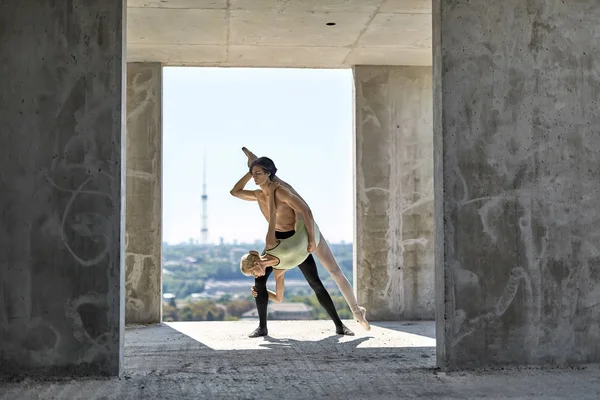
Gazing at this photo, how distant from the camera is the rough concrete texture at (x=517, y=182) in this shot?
5734 mm

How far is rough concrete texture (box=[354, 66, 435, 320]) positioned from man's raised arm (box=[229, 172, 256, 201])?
6.67 ft

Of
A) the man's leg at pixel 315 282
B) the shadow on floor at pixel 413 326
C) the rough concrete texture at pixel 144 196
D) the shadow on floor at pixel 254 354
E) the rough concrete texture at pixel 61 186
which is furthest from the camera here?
the rough concrete texture at pixel 144 196

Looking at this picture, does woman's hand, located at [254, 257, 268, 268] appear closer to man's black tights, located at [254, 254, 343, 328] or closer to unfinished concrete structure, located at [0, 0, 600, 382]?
man's black tights, located at [254, 254, 343, 328]

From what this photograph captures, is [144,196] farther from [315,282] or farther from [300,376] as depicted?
[300,376]

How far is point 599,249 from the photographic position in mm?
5898

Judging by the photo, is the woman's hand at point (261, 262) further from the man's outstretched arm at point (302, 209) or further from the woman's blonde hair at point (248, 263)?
the man's outstretched arm at point (302, 209)

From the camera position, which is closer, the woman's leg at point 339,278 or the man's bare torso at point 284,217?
the man's bare torso at point 284,217

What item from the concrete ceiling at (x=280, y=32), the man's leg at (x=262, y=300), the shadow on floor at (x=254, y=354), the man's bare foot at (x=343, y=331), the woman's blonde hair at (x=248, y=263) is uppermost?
the concrete ceiling at (x=280, y=32)

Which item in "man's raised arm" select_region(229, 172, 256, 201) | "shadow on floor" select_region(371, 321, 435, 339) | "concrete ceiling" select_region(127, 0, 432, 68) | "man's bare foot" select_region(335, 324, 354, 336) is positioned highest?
"concrete ceiling" select_region(127, 0, 432, 68)

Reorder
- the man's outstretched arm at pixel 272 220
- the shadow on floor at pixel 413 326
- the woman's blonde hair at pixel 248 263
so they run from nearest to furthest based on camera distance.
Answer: the woman's blonde hair at pixel 248 263 < the man's outstretched arm at pixel 272 220 < the shadow on floor at pixel 413 326

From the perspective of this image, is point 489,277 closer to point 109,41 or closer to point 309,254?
point 309,254

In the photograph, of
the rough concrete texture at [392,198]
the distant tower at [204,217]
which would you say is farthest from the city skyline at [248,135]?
the rough concrete texture at [392,198]

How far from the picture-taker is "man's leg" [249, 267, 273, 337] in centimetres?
777

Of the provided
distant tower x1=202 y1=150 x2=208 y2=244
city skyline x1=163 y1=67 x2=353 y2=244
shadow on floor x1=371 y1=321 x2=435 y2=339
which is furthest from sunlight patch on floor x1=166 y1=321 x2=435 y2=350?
distant tower x1=202 y1=150 x2=208 y2=244
